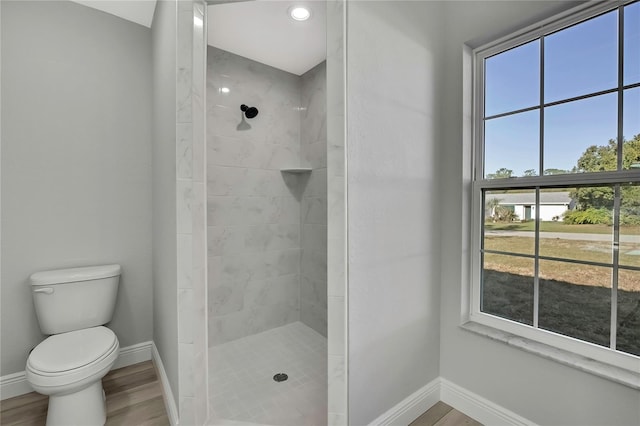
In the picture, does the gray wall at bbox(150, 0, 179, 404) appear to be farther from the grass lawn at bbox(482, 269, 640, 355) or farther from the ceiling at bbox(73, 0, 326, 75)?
the grass lawn at bbox(482, 269, 640, 355)

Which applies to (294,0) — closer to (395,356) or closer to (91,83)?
(91,83)

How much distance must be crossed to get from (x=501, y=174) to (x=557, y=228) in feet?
1.28

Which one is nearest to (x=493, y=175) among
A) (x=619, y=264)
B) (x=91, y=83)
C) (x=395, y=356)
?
(x=619, y=264)

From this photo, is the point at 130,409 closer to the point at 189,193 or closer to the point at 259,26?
the point at 189,193

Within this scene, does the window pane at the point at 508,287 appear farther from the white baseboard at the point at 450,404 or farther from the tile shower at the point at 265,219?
the tile shower at the point at 265,219

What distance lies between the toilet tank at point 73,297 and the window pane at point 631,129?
9.55 ft

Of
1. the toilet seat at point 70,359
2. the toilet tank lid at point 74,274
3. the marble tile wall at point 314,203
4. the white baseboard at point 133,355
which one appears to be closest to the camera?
the toilet seat at point 70,359

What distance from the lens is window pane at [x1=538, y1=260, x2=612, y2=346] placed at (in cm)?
128

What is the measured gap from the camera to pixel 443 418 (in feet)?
5.24

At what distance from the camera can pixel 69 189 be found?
196cm

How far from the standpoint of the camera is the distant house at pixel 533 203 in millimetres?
1398

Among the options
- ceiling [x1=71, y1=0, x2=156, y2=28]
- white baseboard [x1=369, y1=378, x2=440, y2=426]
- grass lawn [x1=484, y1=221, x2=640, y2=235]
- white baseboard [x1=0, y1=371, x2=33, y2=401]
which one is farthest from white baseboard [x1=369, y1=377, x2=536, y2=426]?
ceiling [x1=71, y1=0, x2=156, y2=28]

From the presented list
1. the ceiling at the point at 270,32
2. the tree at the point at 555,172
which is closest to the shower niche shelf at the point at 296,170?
the ceiling at the point at 270,32

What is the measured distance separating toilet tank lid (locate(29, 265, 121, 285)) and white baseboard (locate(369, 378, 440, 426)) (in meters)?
1.89
